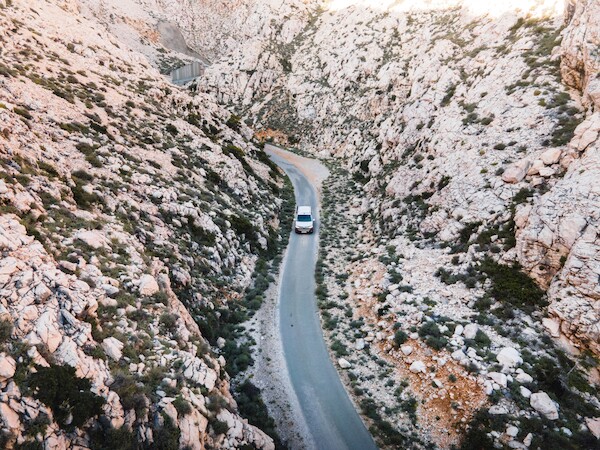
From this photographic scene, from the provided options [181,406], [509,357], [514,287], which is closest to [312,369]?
[181,406]

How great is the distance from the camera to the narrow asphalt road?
575 inches

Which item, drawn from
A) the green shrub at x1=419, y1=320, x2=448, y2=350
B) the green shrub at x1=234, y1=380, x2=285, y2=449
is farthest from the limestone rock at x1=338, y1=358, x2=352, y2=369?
the green shrub at x1=234, y1=380, x2=285, y2=449

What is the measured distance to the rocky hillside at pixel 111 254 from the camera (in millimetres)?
8711

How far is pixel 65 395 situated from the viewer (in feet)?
27.1

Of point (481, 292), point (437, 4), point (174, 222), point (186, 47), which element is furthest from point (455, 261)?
point (186, 47)

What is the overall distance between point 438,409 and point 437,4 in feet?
200

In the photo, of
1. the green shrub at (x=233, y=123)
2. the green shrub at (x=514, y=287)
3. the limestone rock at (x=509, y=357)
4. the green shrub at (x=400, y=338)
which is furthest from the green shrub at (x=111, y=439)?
the green shrub at (x=233, y=123)

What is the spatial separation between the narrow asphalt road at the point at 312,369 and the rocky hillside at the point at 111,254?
2533 mm

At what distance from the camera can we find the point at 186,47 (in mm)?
103875

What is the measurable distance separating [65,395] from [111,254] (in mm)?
7123

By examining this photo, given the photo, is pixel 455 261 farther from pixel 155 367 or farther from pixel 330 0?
pixel 330 0

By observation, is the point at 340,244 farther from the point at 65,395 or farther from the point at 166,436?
the point at 65,395

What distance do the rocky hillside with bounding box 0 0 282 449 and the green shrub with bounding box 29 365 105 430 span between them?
0.03m

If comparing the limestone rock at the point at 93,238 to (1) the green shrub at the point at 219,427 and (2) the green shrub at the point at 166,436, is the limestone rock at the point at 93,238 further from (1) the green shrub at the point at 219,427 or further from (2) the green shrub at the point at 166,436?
(1) the green shrub at the point at 219,427
